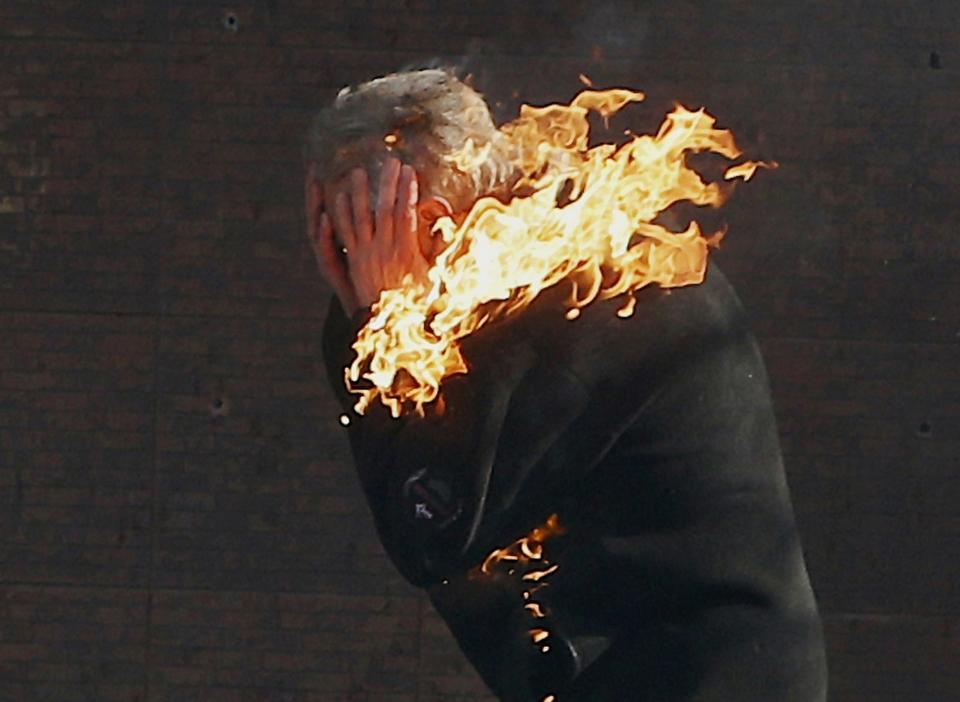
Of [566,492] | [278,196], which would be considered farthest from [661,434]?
[278,196]

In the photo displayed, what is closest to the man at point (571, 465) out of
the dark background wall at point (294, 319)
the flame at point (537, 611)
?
the flame at point (537, 611)

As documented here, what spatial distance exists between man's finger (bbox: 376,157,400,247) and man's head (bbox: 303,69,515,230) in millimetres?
23

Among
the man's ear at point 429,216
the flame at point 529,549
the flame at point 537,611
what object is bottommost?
the flame at point 537,611

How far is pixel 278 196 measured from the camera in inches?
207

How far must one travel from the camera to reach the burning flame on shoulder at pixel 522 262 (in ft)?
8.05

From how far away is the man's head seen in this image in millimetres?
2465

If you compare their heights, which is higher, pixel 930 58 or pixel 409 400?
pixel 409 400

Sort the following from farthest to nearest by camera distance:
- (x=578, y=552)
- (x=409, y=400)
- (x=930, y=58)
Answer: (x=930, y=58) → (x=578, y=552) → (x=409, y=400)

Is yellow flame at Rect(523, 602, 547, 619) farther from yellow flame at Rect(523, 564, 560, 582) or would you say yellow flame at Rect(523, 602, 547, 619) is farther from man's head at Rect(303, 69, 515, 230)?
man's head at Rect(303, 69, 515, 230)

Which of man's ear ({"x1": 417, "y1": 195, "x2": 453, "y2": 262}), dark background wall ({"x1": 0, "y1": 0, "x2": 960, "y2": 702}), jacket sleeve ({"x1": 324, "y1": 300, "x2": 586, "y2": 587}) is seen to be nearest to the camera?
jacket sleeve ({"x1": 324, "y1": 300, "x2": 586, "y2": 587})

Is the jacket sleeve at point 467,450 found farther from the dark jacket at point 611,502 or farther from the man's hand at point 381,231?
the man's hand at point 381,231

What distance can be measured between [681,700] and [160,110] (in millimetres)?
3238

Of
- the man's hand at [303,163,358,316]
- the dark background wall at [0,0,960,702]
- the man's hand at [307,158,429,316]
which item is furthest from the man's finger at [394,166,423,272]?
the dark background wall at [0,0,960,702]

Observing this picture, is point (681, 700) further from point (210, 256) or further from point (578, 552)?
point (210, 256)
